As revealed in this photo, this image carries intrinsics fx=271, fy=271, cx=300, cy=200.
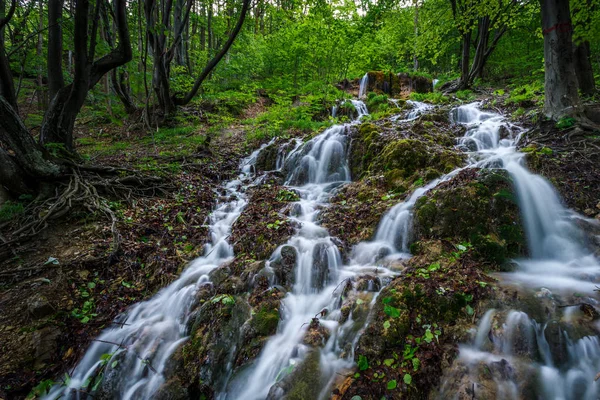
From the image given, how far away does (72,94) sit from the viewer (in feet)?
19.0

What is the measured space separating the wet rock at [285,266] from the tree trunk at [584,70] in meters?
8.88

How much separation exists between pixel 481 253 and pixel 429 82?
16515mm

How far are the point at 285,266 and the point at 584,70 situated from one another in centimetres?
944

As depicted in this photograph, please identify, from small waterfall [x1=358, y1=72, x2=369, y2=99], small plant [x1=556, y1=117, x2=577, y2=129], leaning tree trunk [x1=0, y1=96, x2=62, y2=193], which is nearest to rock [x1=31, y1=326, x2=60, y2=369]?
leaning tree trunk [x1=0, y1=96, x2=62, y2=193]

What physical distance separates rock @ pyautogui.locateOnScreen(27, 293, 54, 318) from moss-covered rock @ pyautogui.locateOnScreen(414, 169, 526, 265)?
5.12m

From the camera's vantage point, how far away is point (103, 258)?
14.1 feet

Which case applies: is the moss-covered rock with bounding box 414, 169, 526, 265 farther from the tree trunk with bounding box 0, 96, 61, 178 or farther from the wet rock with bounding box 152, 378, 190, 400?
the tree trunk with bounding box 0, 96, 61, 178

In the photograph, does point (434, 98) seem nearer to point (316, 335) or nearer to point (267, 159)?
point (267, 159)

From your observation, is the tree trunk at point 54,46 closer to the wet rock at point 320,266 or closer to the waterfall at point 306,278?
the waterfall at point 306,278

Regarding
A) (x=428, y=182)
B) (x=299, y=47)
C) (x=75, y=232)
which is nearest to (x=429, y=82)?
(x=299, y=47)

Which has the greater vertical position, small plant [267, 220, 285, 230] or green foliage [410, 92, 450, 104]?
green foliage [410, 92, 450, 104]

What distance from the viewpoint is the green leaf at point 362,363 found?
8.48 feet

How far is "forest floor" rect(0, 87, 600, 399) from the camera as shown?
322cm

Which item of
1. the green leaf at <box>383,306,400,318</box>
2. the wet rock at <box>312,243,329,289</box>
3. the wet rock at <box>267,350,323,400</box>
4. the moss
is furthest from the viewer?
the wet rock at <box>312,243,329,289</box>
